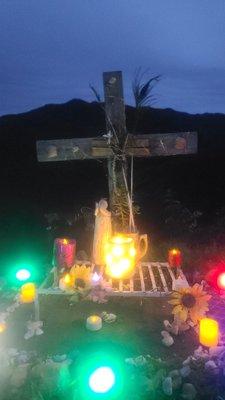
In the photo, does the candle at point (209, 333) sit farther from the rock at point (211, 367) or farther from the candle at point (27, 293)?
the candle at point (27, 293)

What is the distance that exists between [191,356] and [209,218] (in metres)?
5.15

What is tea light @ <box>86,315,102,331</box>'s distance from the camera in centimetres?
404

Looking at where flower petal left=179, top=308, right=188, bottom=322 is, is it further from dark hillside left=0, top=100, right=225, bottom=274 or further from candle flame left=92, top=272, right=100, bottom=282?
dark hillside left=0, top=100, right=225, bottom=274

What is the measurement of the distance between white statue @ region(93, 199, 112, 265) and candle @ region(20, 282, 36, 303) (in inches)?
58.1

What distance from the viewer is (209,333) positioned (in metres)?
3.67

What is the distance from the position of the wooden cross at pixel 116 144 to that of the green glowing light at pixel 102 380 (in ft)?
11.0

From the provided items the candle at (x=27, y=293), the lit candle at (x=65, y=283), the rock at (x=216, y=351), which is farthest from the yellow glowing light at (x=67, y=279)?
the rock at (x=216, y=351)

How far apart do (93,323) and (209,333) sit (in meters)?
1.24

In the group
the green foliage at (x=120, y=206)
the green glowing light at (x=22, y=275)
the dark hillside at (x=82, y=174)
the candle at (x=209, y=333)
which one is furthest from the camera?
the dark hillside at (x=82, y=174)

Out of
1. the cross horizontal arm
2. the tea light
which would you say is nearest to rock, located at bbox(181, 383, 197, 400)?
the tea light

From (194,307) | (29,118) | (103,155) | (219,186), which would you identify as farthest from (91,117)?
(194,307)

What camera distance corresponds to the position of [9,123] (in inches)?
534

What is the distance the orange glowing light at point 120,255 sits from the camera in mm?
5121

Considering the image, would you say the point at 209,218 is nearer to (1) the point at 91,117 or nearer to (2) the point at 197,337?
(2) the point at 197,337
